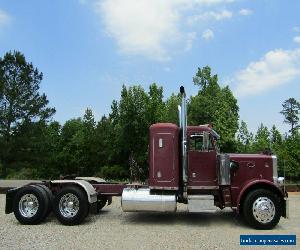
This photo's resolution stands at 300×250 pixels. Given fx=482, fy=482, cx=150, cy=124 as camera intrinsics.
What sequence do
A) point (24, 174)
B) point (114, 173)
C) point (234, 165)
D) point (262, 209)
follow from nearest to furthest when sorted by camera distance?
point (262, 209), point (234, 165), point (114, 173), point (24, 174)

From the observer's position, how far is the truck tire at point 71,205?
13000 mm

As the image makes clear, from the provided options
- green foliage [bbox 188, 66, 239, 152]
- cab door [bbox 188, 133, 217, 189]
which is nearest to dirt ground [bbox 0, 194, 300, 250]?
cab door [bbox 188, 133, 217, 189]

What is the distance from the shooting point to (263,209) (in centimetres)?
1255

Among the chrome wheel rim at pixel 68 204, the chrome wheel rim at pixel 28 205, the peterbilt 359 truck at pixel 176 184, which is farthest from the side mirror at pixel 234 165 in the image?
the chrome wheel rim at pixel 28 205

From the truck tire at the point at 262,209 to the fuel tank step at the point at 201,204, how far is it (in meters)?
0.93

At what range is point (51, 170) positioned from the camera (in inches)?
2071

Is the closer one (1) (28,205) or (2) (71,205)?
(2) (71,205)

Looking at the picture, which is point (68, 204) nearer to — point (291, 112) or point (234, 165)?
point (234, 165)

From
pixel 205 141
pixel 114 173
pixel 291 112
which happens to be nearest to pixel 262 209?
pixel 205 141

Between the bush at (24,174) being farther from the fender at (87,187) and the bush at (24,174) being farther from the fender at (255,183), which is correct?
the fender at (255,183)

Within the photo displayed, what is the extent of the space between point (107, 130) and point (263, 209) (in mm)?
44068

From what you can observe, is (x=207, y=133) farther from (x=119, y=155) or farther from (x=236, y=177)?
(x=119, y=155)

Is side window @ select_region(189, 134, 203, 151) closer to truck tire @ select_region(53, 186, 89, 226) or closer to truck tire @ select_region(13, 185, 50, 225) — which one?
truck tire @ select_region(53, 186, 89, 226)

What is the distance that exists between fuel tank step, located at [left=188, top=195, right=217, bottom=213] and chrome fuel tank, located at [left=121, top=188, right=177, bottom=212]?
1.46 ft
